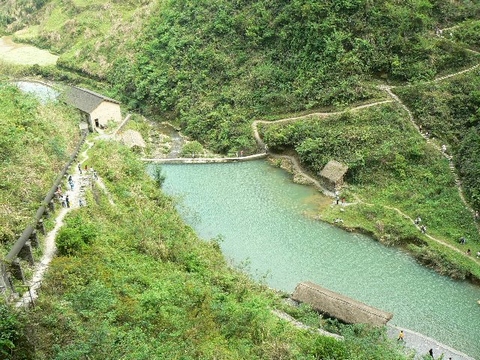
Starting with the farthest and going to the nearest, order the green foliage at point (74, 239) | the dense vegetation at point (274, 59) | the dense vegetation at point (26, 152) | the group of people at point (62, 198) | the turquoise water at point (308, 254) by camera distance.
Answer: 1. the dense vegetation at point (274, 59)
2. the turquoise water at point (308, 254)
3. the group of people at point (62, 198)
4. the dense vegetation at point (26, 152)
5. the green foliage at point (74, 239)

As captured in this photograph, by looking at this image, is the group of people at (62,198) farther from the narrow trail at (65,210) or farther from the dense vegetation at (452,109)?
the dense vegetation at (452,109)

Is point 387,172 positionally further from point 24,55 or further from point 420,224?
point 24,55

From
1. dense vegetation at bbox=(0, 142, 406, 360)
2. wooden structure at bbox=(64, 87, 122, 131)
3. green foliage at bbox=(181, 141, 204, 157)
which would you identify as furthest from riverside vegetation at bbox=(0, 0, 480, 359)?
wooden structure at bbox=(64, 87, 122, 131)

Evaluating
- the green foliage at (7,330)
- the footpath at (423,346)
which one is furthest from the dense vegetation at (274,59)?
the green foliage at (7,330)

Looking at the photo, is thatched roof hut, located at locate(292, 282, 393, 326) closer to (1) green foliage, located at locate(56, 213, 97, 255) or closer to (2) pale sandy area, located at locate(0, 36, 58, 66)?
(1) green foliage, located at locate(56, 213, 97, 255)

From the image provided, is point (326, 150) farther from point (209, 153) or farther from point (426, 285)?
point (426, 285)

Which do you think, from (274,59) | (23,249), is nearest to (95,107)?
(274,59)

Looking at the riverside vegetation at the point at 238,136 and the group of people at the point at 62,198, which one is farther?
the group of people at the point at 62,198

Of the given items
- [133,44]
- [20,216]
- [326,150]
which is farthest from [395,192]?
[133,44]
